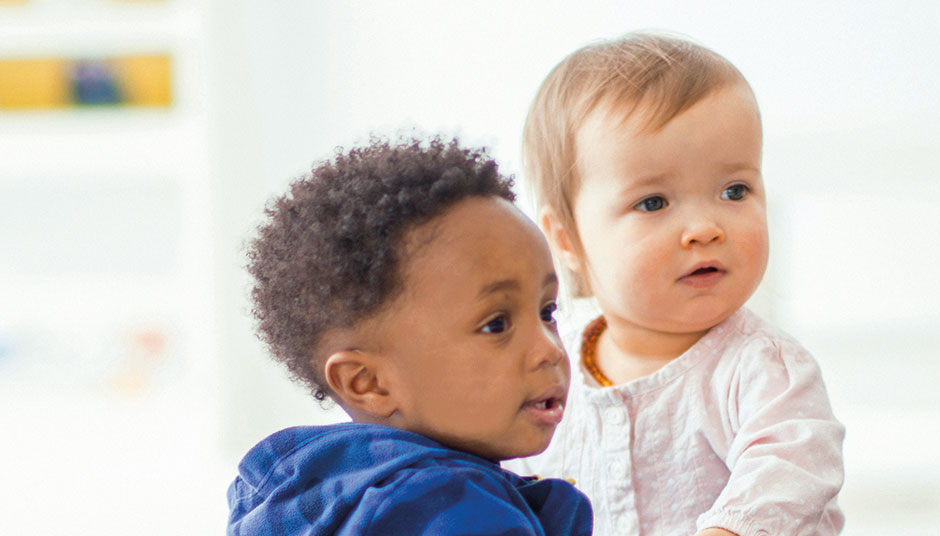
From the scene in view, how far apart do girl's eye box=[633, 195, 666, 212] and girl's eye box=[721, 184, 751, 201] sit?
0.06 meters

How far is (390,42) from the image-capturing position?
297 centimetres

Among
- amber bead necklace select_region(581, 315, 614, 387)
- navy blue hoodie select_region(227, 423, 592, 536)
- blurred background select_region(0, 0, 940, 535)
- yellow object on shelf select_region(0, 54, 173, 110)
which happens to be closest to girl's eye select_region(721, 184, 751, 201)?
amber bead necklace select_region(581, 315, 614, 387)

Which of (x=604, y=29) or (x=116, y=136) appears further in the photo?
(x=116, y=136)

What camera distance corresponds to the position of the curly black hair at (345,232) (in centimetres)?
75

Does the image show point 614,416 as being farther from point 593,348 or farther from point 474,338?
point 474,338

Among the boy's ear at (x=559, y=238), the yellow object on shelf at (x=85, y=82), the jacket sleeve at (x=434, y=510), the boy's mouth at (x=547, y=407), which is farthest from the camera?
the yellow object on shelf at (x=85, y=82)

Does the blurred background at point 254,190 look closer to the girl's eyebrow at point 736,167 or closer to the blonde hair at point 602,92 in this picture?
the blonde hair at point 602,92

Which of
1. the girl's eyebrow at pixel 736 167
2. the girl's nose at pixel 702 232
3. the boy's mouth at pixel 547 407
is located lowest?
the boy's mouth at pixel 547 407

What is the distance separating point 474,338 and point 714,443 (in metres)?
0.32

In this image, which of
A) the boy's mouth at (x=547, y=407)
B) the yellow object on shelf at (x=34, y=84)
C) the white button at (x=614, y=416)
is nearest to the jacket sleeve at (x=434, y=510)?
the boy's mouth at (x=547, y=407)

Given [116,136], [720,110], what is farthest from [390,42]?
[720,110]

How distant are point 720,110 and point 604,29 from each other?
6.04ft

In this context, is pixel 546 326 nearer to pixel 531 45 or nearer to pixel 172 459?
pixel 531 45

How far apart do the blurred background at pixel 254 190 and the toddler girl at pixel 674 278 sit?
1.04m
